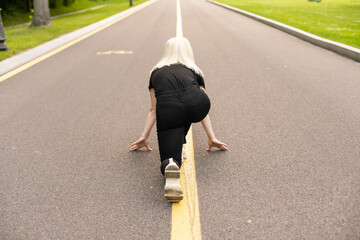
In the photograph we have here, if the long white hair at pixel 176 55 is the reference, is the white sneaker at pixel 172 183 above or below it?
below

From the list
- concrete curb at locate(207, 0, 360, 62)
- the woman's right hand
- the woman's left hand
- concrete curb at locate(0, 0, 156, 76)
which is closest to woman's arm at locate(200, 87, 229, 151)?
the woman's left hand

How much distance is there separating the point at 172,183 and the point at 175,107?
0.67m

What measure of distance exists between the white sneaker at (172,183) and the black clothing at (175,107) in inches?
6.9

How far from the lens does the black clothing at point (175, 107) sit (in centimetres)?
308

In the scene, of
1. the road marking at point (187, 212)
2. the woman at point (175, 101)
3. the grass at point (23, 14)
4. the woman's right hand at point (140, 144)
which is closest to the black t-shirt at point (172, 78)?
the woman at point (175, 101)

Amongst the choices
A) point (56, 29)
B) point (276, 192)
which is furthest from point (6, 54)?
point (276, 192)

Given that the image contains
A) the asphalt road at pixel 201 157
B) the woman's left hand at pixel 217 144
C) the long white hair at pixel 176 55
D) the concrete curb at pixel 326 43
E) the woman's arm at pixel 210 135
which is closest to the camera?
the asphalt road at pixel 201 157

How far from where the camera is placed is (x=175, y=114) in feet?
10.2

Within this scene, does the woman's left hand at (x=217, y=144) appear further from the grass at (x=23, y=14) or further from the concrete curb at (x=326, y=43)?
the grass at (x=23, y=14)

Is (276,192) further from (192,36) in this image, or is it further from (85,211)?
(192,36)

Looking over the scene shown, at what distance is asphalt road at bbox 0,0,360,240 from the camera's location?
2660 millimetres

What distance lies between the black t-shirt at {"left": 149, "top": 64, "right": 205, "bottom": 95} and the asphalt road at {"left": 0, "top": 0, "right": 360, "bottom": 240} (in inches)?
33.6

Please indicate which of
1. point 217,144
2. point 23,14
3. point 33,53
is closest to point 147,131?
point 217,144

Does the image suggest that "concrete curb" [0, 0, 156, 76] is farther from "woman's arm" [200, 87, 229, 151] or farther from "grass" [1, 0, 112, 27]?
"grass" [1, 0, 112, 27]
